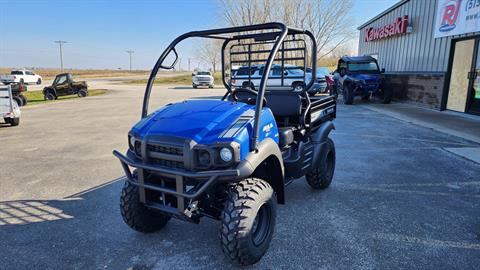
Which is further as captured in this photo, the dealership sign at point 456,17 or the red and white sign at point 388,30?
the red and white sign at point 388,30

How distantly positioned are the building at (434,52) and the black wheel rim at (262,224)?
971cm

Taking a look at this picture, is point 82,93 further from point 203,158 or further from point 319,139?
point 203,158

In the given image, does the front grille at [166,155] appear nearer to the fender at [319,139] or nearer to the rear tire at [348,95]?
the fender at [319,139]

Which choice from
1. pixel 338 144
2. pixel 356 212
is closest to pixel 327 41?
pixel 338 144

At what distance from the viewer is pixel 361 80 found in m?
13.3

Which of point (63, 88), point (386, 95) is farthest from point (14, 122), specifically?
point (386, 95)

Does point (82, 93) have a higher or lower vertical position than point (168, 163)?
lower

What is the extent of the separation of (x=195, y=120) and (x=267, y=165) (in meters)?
0.81

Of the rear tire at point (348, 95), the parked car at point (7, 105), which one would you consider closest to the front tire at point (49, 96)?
the parked car at point (7, 105)

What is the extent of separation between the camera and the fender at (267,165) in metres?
2.35

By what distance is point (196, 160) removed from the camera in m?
2.34

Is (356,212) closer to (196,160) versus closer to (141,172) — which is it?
(196,160)

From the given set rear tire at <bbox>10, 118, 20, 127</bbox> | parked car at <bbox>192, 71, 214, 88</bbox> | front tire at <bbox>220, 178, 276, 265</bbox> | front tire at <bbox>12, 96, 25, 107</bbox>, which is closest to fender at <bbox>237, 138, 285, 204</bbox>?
front tire at <bbox>220, 178, 276, 265</bbox>

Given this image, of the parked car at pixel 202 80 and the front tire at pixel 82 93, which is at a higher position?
the parked car at pixel 202 80
